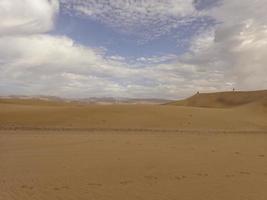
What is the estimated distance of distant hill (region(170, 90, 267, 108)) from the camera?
41594mm

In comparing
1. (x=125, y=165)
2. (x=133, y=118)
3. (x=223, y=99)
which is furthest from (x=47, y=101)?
(x=125, y=165)

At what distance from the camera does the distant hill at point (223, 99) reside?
41.6m

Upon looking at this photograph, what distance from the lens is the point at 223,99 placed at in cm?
4425

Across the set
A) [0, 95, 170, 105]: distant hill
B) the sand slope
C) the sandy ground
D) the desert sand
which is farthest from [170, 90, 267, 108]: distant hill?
Result: the sandy ground

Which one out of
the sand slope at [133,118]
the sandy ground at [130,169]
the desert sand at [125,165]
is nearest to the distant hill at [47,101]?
the sand slope at [133,118]

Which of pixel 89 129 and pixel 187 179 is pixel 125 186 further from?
pixel 89 129

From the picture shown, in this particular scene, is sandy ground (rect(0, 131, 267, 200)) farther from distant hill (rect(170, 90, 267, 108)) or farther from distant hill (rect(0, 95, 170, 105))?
distant hill (rect(0, 95, 170, 105))

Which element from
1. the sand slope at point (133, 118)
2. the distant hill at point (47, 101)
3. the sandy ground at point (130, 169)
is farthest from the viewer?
the distant hill at point (47, 101)

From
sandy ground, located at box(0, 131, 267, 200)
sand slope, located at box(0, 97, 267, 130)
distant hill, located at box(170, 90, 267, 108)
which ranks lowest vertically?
sandy ground, located at box(0, 131, 267, 200)

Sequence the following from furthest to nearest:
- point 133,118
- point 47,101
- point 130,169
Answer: point 47,101
point 133,118
point 130,169

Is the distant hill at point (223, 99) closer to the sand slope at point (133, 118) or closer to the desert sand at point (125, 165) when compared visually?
the sand slope at point (133, 118)

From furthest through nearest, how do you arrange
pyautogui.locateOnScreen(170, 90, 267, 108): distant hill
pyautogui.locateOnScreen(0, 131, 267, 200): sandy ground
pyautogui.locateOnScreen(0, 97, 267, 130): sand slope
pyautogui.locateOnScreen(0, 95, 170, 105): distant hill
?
pyautogui.locateOnScreen(0, 95, 170, 105): distant hill < pyautogui.locateOnScreen(170, 90, 267, 108): distant hill < pyautogui.locateOnScreen(0, 97, 267, 130): sand slope < pyautogui.locateOnScreen(0, 131, 267, 200): sandy ground

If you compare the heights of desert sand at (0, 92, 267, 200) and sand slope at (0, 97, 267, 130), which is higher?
sand slope at (0, 97, 267, 130)

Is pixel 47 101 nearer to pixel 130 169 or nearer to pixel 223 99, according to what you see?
pixel 223 99
